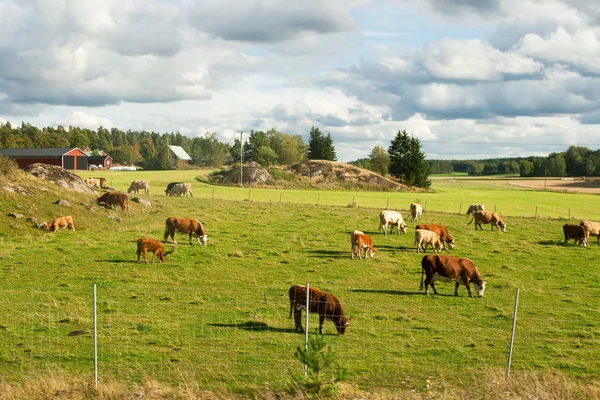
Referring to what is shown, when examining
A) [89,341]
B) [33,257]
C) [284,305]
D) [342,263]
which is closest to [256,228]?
[342,263]

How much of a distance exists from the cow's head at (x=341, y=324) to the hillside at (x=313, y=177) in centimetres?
7518

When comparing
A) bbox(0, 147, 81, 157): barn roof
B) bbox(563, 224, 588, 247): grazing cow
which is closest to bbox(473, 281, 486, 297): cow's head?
bbox(563, 224, 588, 247): grazing cow

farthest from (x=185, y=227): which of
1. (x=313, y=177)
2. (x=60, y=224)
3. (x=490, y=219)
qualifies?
(x=313, y=177)

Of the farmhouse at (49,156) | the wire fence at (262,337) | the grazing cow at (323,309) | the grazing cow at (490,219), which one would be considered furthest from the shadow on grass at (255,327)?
the farmhouse at (49,156)

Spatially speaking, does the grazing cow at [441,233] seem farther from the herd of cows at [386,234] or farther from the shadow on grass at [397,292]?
the shadow on grass at [397,292]

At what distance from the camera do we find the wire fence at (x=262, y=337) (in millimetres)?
12367

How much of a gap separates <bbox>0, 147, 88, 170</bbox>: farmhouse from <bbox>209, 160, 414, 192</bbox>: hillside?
3499cm

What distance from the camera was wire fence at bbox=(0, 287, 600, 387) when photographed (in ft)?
40.6

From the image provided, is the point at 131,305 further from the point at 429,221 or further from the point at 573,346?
the point at 429,221

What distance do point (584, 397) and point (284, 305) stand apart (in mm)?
9929

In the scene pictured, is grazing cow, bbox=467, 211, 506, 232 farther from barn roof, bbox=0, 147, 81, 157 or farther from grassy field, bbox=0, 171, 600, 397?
barn roof, bbox=0, 147, 81, 157

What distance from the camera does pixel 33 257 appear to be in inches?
1010

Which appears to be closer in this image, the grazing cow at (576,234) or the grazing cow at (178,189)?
the grazing cow at (576,234)

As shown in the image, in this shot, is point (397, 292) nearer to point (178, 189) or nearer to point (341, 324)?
point (341, 324)
